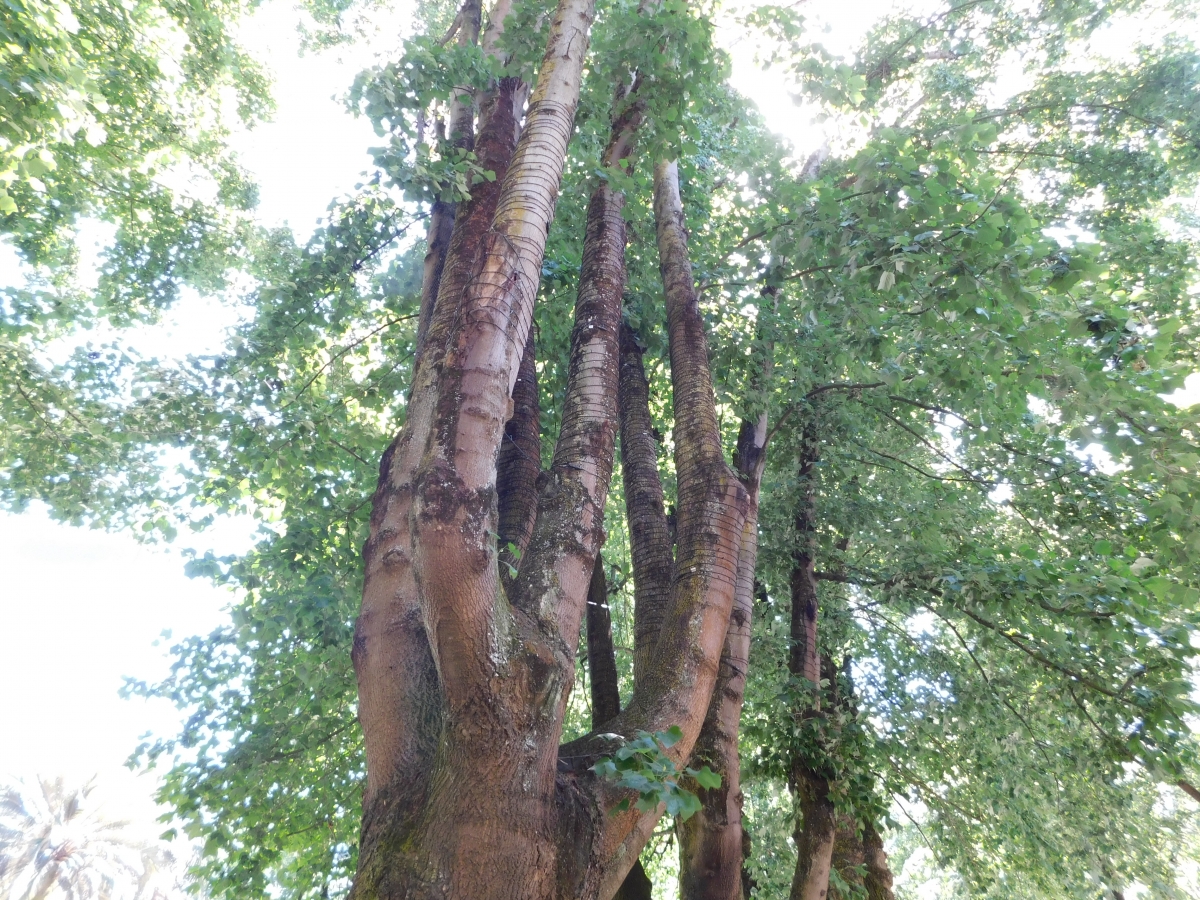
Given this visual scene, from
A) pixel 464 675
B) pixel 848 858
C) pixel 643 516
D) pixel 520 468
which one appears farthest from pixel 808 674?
pixel 464 675

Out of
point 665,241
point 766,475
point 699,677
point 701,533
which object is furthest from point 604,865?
point 766,475

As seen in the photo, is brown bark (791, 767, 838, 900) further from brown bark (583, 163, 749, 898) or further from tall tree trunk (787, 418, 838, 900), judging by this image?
brown bark (583, 163, 749, 898)

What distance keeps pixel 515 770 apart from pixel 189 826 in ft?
15.3

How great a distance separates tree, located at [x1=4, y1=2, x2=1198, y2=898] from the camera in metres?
2.44

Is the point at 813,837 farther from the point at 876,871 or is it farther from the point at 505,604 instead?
the point at 505,604

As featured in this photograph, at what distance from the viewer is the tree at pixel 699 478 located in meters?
2.44

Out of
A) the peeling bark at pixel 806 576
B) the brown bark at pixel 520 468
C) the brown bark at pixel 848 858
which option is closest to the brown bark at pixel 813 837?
the brown bark at pixel 848 858

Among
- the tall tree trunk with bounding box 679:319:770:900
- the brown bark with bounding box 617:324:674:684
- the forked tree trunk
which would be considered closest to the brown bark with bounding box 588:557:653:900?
the brown bark with bounding box 617:324:674:684

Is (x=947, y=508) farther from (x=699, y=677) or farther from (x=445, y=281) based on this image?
(x=445, y=281)

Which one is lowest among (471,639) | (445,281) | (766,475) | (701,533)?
(471,639)

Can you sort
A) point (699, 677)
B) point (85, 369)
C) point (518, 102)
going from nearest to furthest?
point (699, 677) < point (518, 102) < point (85, 369)

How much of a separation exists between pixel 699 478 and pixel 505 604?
172cm

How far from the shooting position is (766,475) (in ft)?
30.3

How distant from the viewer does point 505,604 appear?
2293 millimetres
